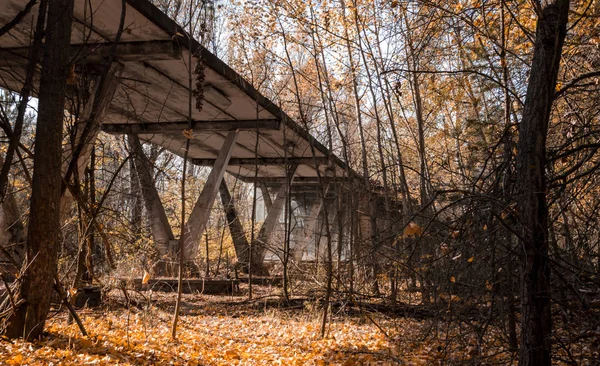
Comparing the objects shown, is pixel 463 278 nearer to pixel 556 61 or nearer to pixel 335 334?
pixel 556 61

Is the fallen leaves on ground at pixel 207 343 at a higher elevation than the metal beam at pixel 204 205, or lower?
lower

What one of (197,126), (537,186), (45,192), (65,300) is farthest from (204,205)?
(537,186)

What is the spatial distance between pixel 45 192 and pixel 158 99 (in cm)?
506

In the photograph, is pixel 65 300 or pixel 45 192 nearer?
pixel 45 192

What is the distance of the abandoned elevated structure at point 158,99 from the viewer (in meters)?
6.28

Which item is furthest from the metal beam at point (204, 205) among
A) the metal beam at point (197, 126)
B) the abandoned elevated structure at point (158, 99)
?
the metal beam at point (197, 126)

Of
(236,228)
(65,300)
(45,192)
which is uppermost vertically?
(236,228)

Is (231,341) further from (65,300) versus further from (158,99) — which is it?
(158,99)

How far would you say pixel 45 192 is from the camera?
4949mm

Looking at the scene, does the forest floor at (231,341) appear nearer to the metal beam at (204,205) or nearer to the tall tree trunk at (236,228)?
the metal beam at (204,205)

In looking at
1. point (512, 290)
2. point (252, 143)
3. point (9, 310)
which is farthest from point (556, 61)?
point (252, 143)

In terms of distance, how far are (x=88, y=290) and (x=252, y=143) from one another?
603 centimetres

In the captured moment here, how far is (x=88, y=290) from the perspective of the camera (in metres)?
8.34

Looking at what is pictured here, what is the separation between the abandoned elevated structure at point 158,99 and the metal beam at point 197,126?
0.02 m
